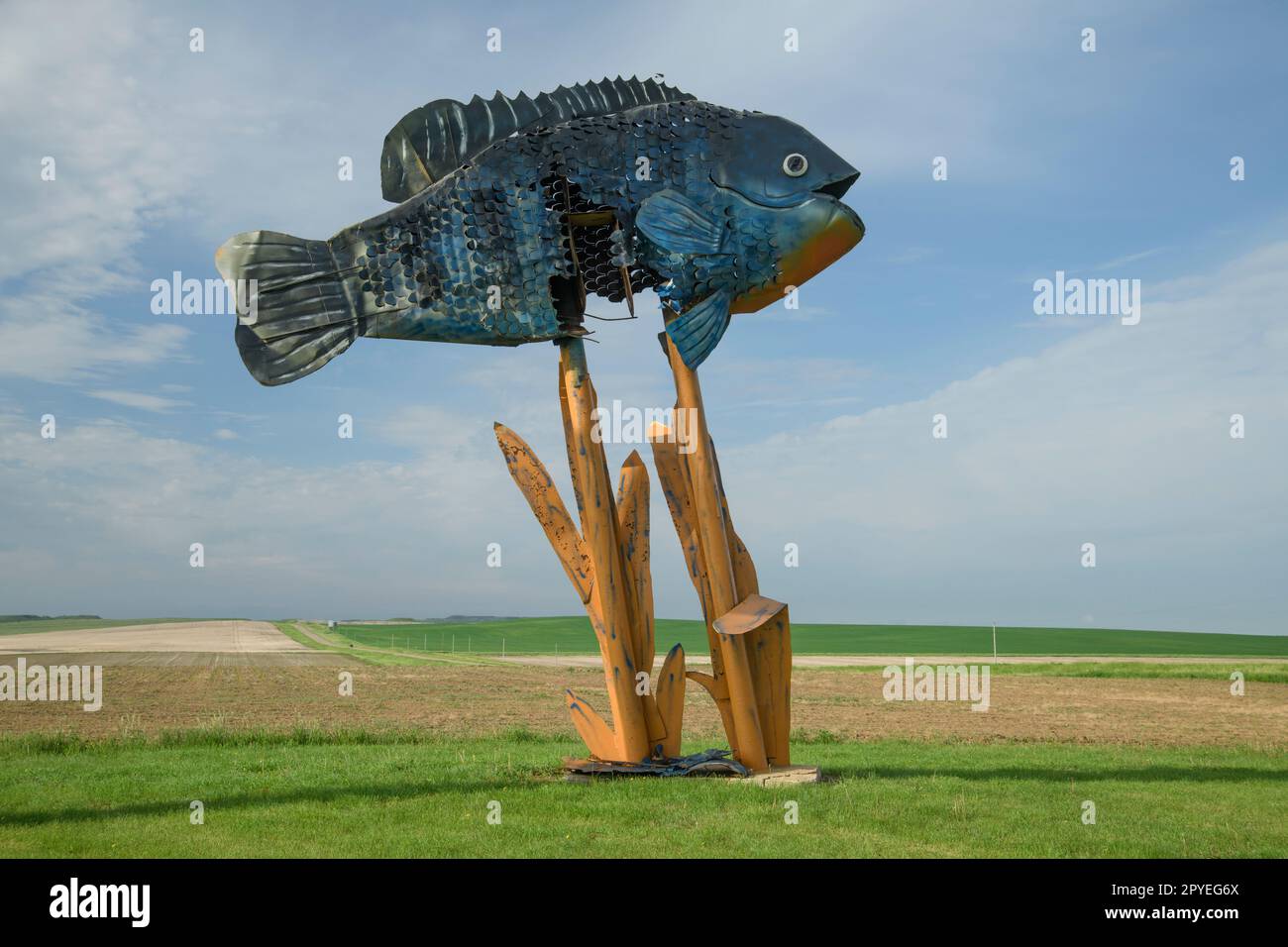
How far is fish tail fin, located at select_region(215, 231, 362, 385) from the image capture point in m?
7.59

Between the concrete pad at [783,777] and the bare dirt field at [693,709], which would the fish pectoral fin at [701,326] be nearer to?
the concrete pad at [783,777]

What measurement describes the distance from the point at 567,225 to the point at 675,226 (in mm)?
952

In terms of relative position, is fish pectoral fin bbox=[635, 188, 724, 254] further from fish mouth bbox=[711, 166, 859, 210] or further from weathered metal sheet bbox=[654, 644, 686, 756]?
weathered metal sheet bbox=[654, 644, 686, 756]

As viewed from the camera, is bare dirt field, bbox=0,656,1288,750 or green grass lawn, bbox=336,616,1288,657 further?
green grass lawn, bbox=336,616,1288,657

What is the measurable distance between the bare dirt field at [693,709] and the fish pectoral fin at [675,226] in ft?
25.2

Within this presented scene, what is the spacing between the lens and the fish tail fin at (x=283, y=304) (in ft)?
24.9

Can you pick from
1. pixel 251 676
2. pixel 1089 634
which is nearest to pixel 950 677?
pixel 251 676

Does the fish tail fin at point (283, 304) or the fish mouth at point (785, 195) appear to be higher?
the fish mouth at point (785, 195)

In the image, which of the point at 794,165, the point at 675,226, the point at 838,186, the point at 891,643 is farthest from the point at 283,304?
the point at 891,643

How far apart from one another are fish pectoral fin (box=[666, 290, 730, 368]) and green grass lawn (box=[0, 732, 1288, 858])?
12.3ft

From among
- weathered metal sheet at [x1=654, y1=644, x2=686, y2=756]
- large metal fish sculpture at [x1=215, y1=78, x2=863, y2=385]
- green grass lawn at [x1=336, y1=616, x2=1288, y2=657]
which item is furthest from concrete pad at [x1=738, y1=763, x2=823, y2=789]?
green grass lawn at [x1=336, y1=616, x2=1288, y2=657]

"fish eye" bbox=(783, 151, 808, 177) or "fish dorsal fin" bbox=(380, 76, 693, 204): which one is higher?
"fish dorsal fin" bbox=(380, 76, 693, 204)

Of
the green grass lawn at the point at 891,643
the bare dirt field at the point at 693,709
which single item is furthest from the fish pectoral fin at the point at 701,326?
the green grass lawn at the point at 891,643

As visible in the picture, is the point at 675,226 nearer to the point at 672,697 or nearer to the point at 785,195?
the point at 785,195
